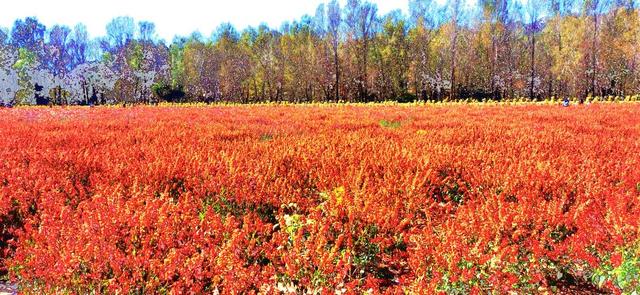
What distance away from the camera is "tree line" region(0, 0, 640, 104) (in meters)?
37.8

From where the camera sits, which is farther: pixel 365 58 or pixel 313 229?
pixel 365 58

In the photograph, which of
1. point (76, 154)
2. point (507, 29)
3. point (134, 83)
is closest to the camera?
point (76, 154)

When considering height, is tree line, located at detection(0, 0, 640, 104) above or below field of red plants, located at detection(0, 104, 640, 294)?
above

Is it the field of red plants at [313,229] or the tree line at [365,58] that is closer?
the field of red plants at [313,229]

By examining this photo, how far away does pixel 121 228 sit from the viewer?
2830mm

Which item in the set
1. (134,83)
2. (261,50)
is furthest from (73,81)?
(261,50)

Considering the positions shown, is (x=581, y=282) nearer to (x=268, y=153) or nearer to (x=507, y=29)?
(x=268, y=153)

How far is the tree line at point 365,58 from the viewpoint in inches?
1490

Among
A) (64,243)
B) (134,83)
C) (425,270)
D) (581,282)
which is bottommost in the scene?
(581,282)

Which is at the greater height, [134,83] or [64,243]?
[134,83]

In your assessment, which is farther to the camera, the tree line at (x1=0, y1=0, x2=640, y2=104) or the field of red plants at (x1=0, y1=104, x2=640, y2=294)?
the tree line at (x1=0, y1=0, x2=640, y2=104)

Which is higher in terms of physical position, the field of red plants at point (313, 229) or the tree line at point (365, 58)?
the tree line at point (365, 58)

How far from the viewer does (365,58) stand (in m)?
41.5

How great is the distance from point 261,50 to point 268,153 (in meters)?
48.3
